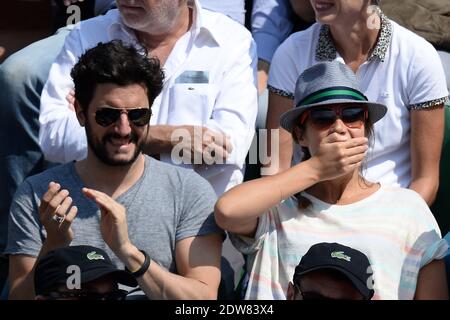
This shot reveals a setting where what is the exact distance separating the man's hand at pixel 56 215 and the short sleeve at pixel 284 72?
118cm

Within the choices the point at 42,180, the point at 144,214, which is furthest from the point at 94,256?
the point at 42,180

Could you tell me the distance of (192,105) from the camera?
4203 millimetres

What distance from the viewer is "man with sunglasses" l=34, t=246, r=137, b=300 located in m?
3.18

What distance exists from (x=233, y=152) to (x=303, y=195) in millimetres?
577

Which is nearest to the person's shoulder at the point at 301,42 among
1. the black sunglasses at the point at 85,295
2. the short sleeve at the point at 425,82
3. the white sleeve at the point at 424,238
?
the short sleeve at the point at 425,82

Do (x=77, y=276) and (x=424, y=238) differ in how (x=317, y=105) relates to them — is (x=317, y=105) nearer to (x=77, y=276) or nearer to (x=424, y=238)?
(x=424, y=238)

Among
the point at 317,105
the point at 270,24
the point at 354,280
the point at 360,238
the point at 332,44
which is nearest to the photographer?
the point at 354,280

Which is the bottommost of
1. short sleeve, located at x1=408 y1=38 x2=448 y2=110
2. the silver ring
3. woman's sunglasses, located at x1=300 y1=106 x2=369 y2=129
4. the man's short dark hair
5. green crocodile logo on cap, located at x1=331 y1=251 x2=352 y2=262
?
green crocodile logo on cap, located at x1=331 y1=251 x2=352 y2=262

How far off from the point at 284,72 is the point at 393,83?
1.37 feet

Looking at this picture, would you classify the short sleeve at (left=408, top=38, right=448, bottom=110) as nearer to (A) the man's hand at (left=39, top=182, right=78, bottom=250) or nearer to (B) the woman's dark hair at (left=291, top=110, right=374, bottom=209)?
(B) the woman's dark hair at (left=291, top=110, right=374, bottom=209)

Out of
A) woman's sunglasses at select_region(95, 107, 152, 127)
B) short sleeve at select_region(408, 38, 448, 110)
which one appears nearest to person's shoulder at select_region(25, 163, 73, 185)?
woman's sunglasses at select_region(95, 107, 152, 127)

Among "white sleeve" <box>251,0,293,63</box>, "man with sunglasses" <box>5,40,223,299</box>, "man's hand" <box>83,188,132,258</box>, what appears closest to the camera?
"man's hand" <box>83,188,132,258</box>

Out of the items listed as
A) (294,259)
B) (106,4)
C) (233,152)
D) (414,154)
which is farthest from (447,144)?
(106,4)

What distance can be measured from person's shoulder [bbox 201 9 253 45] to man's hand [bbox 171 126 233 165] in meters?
0.46
